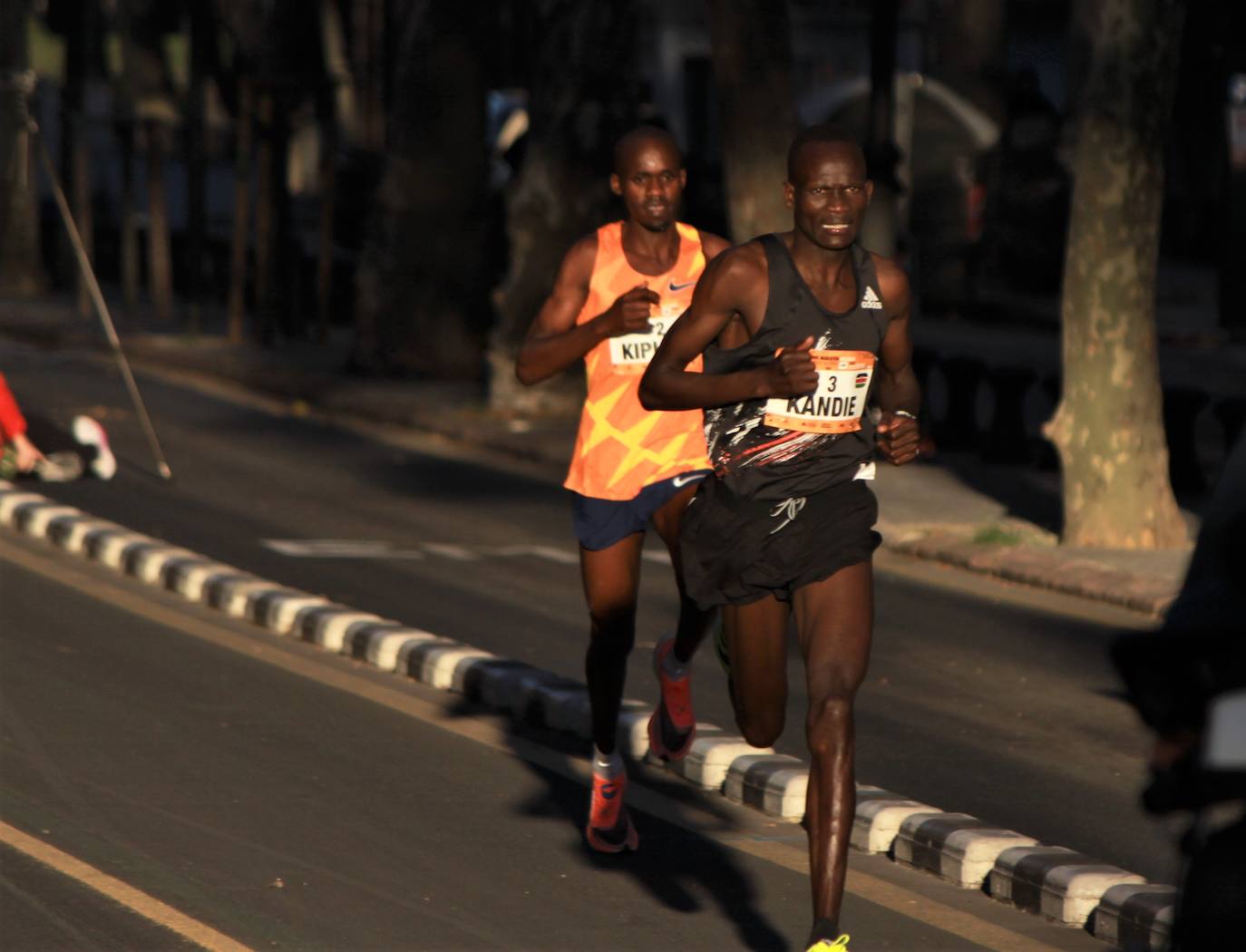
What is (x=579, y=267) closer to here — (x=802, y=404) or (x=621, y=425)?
(x=621, y=425)

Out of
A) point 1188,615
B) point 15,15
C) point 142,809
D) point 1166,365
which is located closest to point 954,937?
point 142,809

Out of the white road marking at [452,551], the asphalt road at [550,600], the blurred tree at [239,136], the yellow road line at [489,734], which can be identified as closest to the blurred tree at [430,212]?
the asphalt road at [550,600]

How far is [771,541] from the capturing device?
22.3ft

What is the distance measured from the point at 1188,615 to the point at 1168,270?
33798 millimetres

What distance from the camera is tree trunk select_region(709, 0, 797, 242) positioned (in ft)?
58.9

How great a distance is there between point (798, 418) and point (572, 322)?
4.63 feet

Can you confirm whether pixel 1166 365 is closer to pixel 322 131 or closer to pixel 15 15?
pixel 322 131

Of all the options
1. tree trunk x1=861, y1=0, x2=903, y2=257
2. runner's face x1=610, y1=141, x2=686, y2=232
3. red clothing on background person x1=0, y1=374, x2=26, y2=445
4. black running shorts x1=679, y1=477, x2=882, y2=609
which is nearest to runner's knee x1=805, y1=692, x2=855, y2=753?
black running shorts x1=679, y1=477, x2=882, y2=609

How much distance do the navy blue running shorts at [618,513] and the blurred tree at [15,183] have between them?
26.1m

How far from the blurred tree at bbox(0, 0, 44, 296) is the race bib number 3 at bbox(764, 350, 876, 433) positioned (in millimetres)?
27290

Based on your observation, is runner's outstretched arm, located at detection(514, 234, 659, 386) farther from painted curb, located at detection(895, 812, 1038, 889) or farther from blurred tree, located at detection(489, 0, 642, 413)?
blurred tree, located at detection(489, 0, 642, 413)

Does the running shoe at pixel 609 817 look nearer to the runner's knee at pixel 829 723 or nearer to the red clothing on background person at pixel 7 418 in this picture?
the runner's knee at pixel 829 723

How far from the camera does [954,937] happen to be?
7047 mm

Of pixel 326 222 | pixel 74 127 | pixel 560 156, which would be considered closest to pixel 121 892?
pixel 560 156
